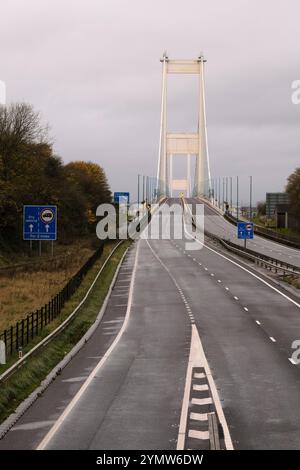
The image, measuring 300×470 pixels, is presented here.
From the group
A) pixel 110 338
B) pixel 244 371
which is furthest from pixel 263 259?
pixel 244 371

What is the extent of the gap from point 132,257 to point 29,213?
69.1ft

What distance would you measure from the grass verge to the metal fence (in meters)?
0.36

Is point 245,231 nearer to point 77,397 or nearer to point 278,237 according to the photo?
point 278,237

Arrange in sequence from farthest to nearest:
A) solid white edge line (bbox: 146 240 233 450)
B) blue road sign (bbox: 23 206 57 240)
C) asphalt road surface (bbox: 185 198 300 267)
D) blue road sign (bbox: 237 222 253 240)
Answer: blue road sign (bbox: 237 222 253 240)
asphalt road surface (bbox: 185 198 300 267)
blue road sign (bbox: 23 206 57 240)
solid white edge line (bbox: 146 240 233 450)

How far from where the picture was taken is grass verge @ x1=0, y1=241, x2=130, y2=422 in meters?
19.6

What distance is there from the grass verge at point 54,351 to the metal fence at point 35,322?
0.36 metres

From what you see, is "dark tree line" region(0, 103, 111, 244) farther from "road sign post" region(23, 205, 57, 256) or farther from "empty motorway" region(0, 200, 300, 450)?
"empty motorway" region(0, 200, 300, 450)

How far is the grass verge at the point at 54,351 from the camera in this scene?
64.3 ft

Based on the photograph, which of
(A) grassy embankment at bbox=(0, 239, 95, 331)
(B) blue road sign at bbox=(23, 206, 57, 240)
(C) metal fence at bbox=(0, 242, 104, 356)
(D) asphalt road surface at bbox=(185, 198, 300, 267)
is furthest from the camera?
(D) asphalt road surface at bbox=(185, 198, 300, 267)

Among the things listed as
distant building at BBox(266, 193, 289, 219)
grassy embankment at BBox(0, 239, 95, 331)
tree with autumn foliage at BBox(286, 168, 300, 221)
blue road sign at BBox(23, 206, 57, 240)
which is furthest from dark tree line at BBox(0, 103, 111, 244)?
distant building at BBox(266, 193, 289, 219)

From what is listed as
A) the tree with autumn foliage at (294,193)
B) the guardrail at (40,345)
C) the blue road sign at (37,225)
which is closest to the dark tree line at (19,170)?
the blue road sign at (37,225)

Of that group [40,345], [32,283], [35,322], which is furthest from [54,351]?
[32,283]

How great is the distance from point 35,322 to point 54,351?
6.39 m
